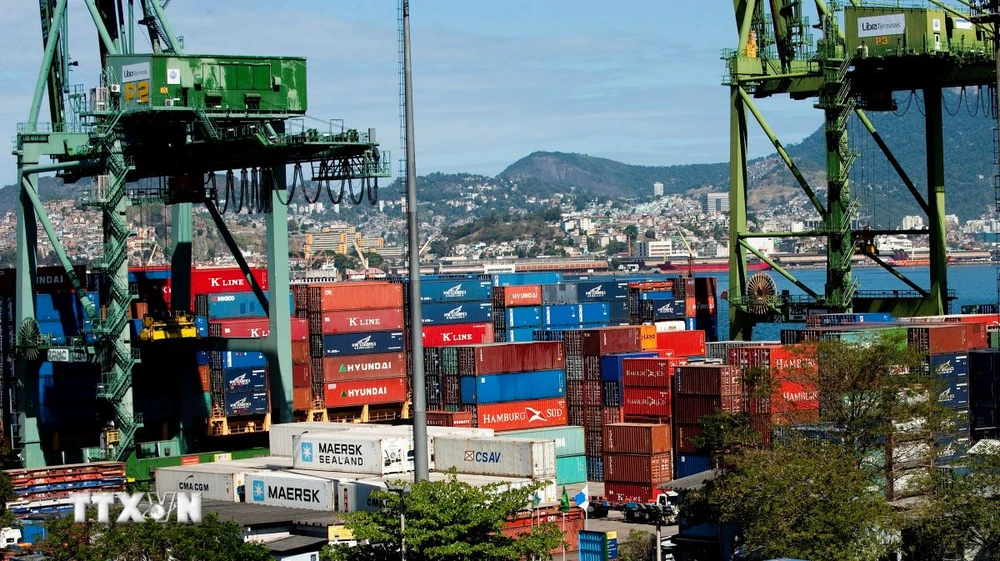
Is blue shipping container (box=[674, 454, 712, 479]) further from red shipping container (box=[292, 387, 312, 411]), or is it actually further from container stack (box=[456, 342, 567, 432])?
red shipping container (box=[292, 387, 312, 411])

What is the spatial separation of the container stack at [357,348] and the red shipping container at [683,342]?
1179 cm

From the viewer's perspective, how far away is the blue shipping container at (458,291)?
3093 inches

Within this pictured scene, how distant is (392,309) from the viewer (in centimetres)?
6850

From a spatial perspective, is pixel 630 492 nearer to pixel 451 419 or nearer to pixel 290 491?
pixel 451 419

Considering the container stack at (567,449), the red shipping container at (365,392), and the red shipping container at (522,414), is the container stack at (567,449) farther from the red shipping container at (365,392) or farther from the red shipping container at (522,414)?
the red shipping container at (365,392)

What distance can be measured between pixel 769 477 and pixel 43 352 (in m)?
31.7

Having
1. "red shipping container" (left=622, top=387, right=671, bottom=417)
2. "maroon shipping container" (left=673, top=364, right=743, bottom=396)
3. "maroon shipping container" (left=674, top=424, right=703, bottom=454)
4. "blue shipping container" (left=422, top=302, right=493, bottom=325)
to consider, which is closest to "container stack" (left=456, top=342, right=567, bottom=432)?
"red shipping container" (left=622, top=387, right=671, bottom=417)

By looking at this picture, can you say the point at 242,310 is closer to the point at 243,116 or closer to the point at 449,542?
the point at 243,116

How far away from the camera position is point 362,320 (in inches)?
2648

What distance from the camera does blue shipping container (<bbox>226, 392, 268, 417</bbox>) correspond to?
6569 centimetres

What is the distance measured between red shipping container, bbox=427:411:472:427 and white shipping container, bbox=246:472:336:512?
10511 millimetres

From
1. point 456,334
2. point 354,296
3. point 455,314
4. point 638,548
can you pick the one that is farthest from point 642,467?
point 455,314

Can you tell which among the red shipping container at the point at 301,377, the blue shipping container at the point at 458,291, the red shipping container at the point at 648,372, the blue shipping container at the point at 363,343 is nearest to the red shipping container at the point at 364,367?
the blue shipping container at the point at 363,343

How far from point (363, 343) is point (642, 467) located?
54.1 feet
